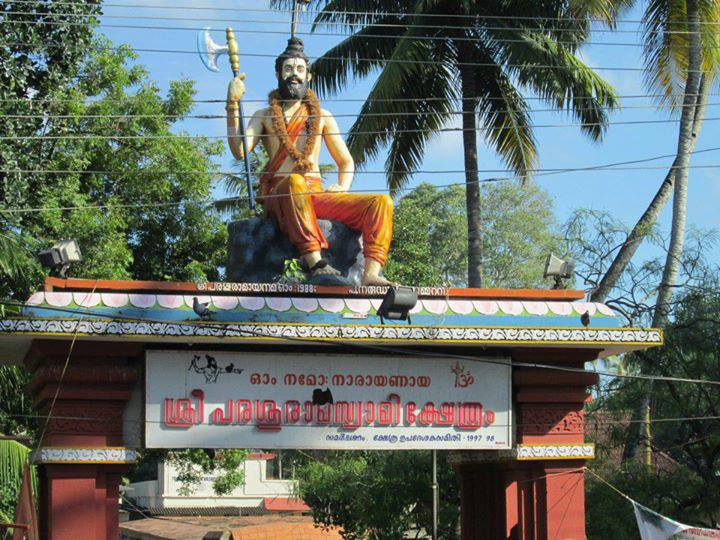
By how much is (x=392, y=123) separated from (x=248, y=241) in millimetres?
10492

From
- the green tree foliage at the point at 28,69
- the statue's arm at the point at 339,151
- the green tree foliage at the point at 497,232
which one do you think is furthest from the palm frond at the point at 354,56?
the green tree foliage at the point at 497,232

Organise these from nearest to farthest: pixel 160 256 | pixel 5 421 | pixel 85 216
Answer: pixel 5 421 < pixel 85 216 < pixel 160 256

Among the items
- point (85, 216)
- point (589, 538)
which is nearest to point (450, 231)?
point (85, 216)

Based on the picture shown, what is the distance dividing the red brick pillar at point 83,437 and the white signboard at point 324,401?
35 centimetres

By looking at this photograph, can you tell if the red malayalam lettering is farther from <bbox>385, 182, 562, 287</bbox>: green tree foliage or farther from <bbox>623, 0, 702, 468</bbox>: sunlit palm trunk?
<bbox>385, 182, 562, 287</bbox>: green tree foliage

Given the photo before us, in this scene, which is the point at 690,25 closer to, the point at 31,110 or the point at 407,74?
the point at 407,74

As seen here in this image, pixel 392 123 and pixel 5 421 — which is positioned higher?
pixel 392 123

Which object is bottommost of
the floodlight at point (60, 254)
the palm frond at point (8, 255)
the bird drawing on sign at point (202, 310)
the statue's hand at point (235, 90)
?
the bird drawing on sign at point (202, 310)

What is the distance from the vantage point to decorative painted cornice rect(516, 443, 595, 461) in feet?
49.4

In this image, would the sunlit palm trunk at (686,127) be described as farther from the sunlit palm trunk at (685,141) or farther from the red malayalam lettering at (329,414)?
the red malayalam lettering at (329,414)

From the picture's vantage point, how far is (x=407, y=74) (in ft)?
83.3

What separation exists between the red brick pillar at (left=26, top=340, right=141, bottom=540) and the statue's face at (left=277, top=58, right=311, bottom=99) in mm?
4094

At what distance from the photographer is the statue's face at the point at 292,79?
54.3ft

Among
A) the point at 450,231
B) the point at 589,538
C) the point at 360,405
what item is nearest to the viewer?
the point at 360,405
